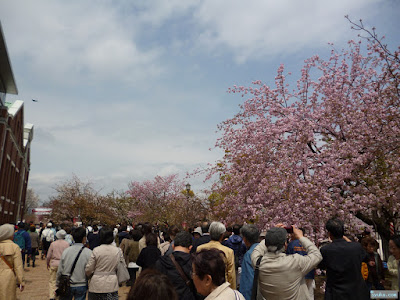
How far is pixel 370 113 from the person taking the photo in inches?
442

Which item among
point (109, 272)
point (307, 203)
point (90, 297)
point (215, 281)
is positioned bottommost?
point (90, 297)

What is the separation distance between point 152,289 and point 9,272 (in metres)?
4.84

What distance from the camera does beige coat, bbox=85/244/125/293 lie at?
5.36m

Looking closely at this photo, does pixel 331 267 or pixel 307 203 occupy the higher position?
pixel 307 203

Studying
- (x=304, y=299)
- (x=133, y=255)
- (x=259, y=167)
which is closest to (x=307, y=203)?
(x=259, y=167)

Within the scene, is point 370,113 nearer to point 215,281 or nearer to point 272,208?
point 272,208

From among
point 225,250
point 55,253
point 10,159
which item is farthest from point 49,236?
point 10,159

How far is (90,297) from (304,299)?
A: 371 cm

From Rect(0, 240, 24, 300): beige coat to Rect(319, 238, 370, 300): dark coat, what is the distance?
5227 mm

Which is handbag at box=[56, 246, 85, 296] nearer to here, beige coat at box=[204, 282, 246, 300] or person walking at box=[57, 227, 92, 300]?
person walking at box=[57, 227, 92, 300]

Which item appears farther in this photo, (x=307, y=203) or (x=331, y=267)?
(x=307, y=203)

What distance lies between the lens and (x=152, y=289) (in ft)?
6.25

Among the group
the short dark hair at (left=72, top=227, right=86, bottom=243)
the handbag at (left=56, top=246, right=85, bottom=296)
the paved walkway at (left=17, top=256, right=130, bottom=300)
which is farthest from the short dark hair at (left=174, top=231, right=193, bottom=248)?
the paved walkway at (left=17, top=256, right=130, bottom=300)

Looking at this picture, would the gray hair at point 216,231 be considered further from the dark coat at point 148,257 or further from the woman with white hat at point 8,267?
the woman with white hat at point 8,267
